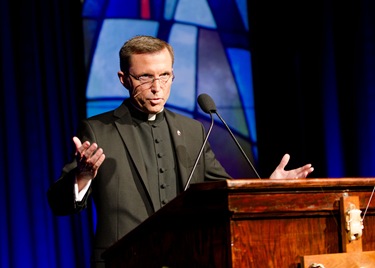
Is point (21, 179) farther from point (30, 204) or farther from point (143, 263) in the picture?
point (143, 263)

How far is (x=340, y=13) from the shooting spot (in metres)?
5.22

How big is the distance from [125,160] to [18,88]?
194 centimetres

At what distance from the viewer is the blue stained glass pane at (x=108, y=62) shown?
489cm

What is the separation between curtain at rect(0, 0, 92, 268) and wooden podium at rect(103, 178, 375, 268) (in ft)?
8.90

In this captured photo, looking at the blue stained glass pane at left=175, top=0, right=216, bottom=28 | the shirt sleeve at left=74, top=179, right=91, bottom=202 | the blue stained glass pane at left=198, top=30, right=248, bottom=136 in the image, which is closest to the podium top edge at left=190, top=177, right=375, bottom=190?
the shirt sleeve at left=74, top=179, right=91, bottom=202

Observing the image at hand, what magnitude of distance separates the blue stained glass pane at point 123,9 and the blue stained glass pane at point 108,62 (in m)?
0.05

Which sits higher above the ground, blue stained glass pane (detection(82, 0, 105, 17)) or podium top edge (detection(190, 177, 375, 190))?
blue stained glass pane (detection(82, 0, 105, 17))

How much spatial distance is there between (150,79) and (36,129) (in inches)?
70.7

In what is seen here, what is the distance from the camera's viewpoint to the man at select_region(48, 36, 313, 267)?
265cm

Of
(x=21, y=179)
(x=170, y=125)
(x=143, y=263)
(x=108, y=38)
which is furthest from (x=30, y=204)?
(x=143, y=263)

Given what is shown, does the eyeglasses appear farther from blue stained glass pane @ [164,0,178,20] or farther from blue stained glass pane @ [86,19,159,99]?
blue stained glass pane @ [164,0,178,20]

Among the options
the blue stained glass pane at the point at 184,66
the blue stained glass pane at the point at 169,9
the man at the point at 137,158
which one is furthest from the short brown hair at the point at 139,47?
the blue stained glass pane at the point at 169,9

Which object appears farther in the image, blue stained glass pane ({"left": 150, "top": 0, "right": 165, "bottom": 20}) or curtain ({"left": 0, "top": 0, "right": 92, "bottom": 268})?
blue stained glass pane ({"left": 150, "top": 0, "right": 165, "bottom": 20})

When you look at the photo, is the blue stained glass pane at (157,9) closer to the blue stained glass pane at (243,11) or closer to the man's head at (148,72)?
the blue stained glass pane at (243,11)
